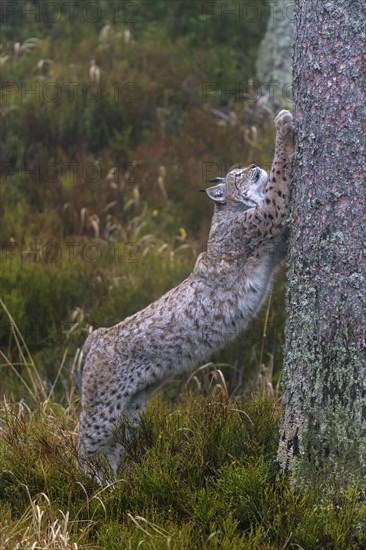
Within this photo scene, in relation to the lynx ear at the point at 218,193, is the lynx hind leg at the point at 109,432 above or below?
below

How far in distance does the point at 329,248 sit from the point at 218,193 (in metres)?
1.58

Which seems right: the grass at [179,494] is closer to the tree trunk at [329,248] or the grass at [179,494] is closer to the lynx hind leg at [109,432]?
the lynx hind leg at [109,432]

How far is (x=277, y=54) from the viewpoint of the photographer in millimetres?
A: 11539

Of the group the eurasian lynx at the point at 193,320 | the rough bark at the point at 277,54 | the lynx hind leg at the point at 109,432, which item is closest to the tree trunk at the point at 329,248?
the eurasian lynx at the point at 193,320

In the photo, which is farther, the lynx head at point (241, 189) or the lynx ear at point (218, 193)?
the lynx ear at point (218, 193)

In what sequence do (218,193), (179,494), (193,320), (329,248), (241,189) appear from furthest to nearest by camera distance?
(218,193) < (241,189) < (193,320) < (179,494) < (329,248)

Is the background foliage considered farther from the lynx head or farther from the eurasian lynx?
the lynx head

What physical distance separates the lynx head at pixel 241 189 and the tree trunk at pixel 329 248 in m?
1.06

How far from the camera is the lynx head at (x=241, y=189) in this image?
559 centimetres

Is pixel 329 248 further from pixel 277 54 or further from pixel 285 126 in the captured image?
pixel 277 54

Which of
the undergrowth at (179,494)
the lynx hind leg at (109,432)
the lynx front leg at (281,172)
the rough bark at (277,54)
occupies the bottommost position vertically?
the lynx hind leg at (109,432)

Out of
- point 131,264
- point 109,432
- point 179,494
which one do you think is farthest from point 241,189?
point 131,264

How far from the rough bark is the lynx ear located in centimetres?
584

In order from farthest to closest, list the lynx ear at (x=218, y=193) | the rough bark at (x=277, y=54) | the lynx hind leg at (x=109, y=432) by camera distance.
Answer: the rough bark at (x=277, y=54), the lynx ear at (x=218, y=193), the lynx hind leg at (x=109, y=432)
